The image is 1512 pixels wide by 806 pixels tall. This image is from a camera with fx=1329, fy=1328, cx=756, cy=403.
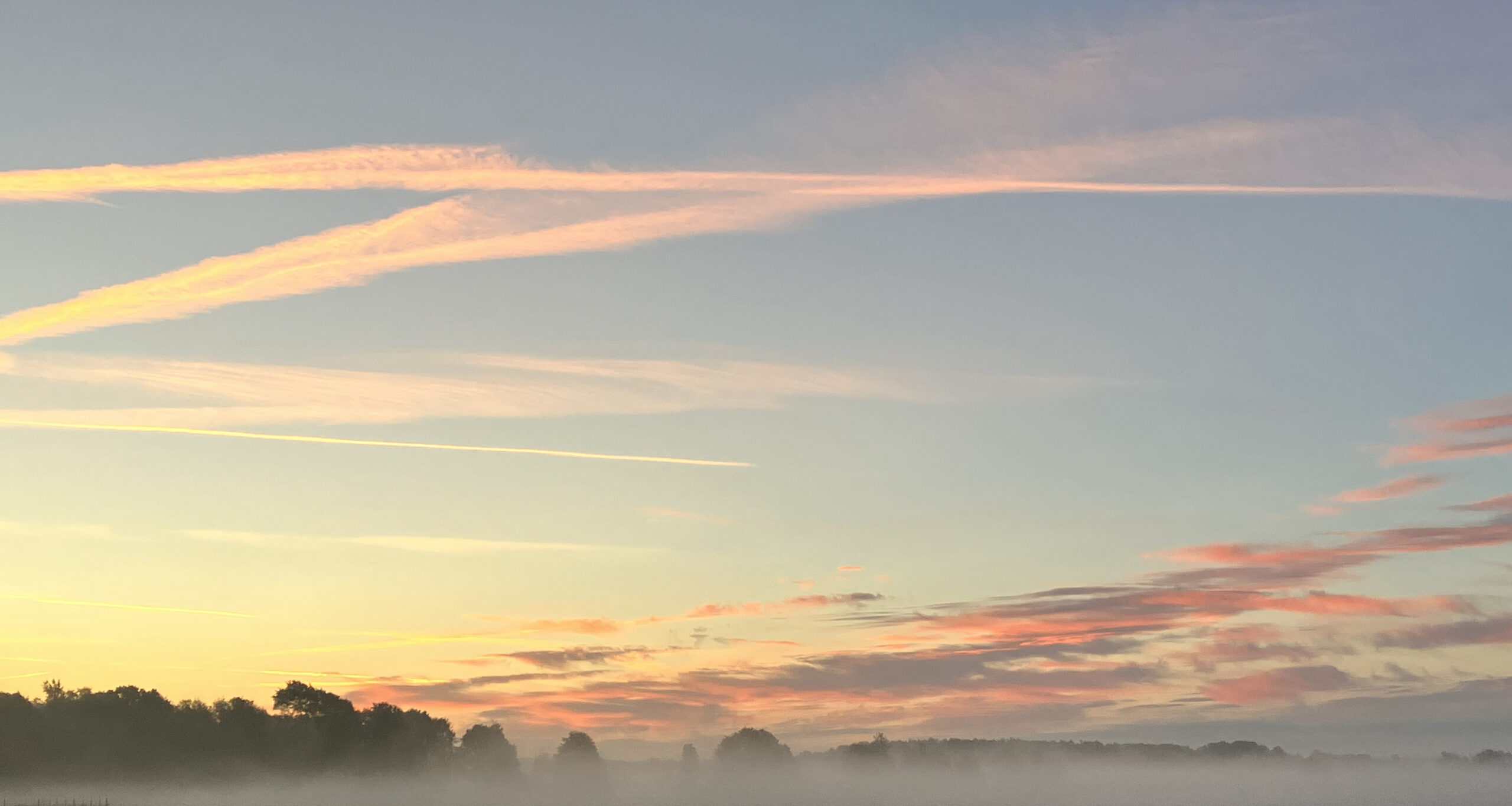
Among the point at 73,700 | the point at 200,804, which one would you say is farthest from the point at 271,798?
the point at 73,700

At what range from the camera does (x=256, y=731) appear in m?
180

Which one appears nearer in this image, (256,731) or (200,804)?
(200,804)

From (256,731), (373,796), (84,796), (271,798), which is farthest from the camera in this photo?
(373,796)

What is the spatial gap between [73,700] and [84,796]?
60.5 ft

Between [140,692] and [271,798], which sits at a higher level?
[140,692]

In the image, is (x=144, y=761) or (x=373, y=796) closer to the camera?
(x=144, y=761)

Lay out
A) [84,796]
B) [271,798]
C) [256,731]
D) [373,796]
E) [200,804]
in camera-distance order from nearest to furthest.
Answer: [84,796]
[200,804]
[271,798]
[256,731]
[373,796]

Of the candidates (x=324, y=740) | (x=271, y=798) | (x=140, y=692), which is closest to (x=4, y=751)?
Result: (x=140, y=692)

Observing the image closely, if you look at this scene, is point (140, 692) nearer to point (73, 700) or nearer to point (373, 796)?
point (73, 700)

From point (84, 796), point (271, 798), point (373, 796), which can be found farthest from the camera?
point (373, 796)

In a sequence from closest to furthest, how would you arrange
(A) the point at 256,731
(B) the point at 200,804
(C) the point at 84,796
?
(C) the point at 84,796 → (B) the point at 200,804 → (A) the point at 256,731

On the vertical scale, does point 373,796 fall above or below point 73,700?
below

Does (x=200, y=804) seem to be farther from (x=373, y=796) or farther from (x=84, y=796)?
(x=373, y=796)

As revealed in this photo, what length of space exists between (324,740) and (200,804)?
149 ft
